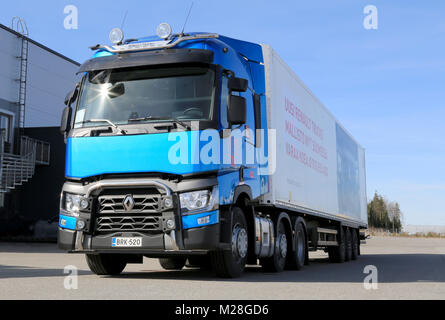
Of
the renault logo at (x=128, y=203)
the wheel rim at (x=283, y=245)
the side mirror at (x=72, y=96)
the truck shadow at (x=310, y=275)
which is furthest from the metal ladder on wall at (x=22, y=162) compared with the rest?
the renault logo at (x=128, y=203)

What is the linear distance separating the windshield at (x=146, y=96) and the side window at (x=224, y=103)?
18 centimetres

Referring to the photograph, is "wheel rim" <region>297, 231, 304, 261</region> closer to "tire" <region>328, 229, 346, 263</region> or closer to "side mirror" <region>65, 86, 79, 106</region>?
"tire" <region>328, 229, 346, 263</region>

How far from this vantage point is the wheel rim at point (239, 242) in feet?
30.3

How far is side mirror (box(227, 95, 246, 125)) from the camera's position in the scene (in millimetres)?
8789

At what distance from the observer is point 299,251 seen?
1273cm

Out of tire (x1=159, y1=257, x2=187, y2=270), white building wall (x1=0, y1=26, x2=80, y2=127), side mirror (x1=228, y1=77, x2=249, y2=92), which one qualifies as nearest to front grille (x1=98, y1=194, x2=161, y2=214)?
side mirror (x1=228, y1=77, x2=249, y2=92)

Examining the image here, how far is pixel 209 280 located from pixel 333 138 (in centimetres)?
917

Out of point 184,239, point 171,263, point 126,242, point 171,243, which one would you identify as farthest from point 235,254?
point 171,263

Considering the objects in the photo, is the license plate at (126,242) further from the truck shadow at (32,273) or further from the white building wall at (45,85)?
the white building wall at (45,85)

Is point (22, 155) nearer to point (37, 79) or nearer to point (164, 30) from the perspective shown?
point (37, 79)

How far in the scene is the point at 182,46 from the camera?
9164 millimetres

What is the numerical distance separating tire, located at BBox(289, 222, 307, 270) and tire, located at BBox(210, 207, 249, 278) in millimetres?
2833

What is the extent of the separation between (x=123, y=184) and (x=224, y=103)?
6.36 ft
